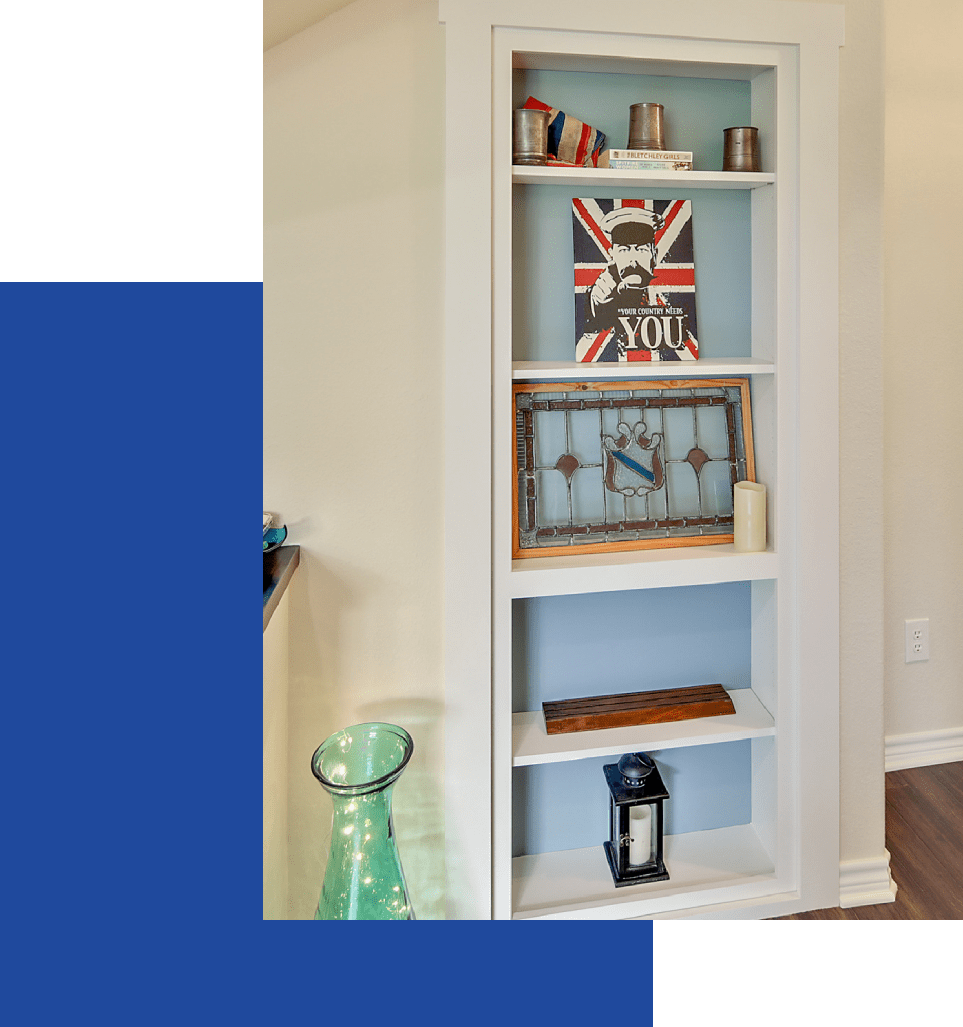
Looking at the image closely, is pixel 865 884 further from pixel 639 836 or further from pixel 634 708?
pixel 634 708

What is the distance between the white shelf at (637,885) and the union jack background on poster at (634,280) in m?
1.17

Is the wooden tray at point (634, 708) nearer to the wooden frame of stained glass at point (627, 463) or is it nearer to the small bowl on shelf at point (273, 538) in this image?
the wooden frame of stained glass at point (627, 463)

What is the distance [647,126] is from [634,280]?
0.31 m

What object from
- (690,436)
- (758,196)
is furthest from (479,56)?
(690,436)

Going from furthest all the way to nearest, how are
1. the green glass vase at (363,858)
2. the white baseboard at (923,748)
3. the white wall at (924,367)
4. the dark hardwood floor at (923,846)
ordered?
the white baseboard at (923,748) → the white wall at (924,367) → the dark hardwood floor at (923,846) → the green glass vase at (363,858)

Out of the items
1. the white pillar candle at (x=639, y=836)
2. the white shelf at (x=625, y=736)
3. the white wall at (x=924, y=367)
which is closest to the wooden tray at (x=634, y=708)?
the white shelf at (x=625, y=736)

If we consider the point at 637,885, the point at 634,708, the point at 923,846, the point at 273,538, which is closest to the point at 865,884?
the point at 923,846

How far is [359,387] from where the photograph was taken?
165cm

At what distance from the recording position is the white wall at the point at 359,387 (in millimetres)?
1582

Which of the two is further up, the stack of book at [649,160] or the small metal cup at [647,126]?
the small metal cup at [647,126]

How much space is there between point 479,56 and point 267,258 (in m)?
0.57

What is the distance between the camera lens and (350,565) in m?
1.69

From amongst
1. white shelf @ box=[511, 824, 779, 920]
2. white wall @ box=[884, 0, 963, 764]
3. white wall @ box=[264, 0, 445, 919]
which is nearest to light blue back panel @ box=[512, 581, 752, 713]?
white wall @ box=[264, 0, 445, 919]

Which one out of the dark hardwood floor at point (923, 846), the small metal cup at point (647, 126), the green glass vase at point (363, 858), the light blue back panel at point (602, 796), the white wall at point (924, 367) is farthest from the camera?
the white wall at point (924, 367)
